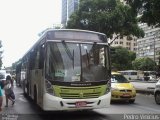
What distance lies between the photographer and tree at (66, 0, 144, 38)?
37312mm

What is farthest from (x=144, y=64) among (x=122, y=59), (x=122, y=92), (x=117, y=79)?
(x=122, y=92)

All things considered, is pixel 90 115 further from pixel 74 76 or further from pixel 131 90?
pixel 131 90

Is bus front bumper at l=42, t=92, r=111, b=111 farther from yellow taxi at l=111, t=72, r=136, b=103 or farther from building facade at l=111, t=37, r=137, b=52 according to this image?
building facade at l=111, t=37, r=137, b=52

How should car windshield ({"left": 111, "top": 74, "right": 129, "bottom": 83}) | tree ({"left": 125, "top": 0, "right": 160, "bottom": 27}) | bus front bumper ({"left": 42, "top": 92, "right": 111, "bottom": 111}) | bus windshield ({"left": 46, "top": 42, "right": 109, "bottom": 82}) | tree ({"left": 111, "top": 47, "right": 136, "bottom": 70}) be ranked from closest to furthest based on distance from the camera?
bus front bumper ({"left": 42, "top": 92, "right": 111, "bottom": 111}), bus windshield ({"left": 46, "top": 42, "right": 109, "bottom": 82}), car windshield ({"left": 111, "top": 74, "right": 129, "bottom": 83}), tree ({"left": 125, "top": 0, "right": 160, "bottom": 27}), tree ({"left": 111, "top": 47, "right": 136, "bottom": 70})

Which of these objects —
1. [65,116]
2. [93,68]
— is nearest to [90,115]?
[65,116]

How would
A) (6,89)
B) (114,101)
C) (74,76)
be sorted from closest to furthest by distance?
(74,76) < (6,89) < (114,101)

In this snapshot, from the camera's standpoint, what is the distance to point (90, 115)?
1391 cm

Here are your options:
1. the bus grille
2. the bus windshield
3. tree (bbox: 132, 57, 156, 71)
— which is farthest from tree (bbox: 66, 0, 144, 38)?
tree (bbox: 132, 57, 156, 71)

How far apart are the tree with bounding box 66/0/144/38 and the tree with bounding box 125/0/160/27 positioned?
45.6 feet

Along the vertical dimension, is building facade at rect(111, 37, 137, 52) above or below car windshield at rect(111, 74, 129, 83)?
above

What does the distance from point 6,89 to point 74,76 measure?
19.9ft

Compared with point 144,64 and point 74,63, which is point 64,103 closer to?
point 74,63

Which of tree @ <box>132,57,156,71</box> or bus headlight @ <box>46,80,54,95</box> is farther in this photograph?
tree @ <box>132,57,156,71</box>

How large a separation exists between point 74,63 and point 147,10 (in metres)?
11.0
